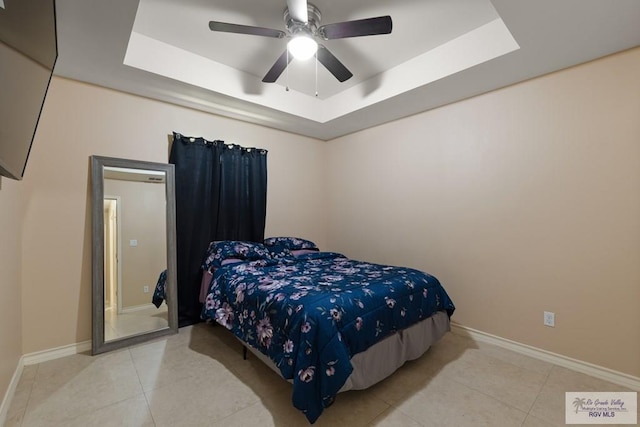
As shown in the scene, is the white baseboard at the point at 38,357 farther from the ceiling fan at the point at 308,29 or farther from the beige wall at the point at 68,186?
the ceiling fan at the point at 308,29

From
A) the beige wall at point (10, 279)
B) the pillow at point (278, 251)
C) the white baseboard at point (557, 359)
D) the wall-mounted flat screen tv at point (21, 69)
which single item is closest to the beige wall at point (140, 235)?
the beige wall at point (10, 279)

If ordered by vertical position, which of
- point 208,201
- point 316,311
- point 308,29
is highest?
point 308,29

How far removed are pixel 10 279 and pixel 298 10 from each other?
8.46ft

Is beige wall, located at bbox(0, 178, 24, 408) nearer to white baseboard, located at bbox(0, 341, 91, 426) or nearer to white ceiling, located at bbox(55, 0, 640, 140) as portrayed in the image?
white baseboard, located at bbox(0, 341, 91, 426)

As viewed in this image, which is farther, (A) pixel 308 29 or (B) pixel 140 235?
(B) pixel 140 235

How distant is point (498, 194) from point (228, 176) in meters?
2.83

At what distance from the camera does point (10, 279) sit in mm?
1943

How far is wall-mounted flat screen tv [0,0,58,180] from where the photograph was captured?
858mm

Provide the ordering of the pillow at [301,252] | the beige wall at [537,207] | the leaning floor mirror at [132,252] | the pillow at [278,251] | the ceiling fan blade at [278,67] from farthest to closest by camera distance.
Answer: the pillow at [301,252], the pillow at [278,251], the leaning floor mirror at [132,252], the ceiling fan blade at [278,67], the beige wall at [537,207]

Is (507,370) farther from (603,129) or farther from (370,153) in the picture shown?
(370,153)

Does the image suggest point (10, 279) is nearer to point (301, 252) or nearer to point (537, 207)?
point (301, 252)

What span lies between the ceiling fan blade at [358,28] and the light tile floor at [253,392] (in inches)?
95.3

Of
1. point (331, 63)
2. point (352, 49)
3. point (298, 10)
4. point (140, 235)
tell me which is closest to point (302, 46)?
point (298, 10)

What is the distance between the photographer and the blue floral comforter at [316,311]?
161cm
